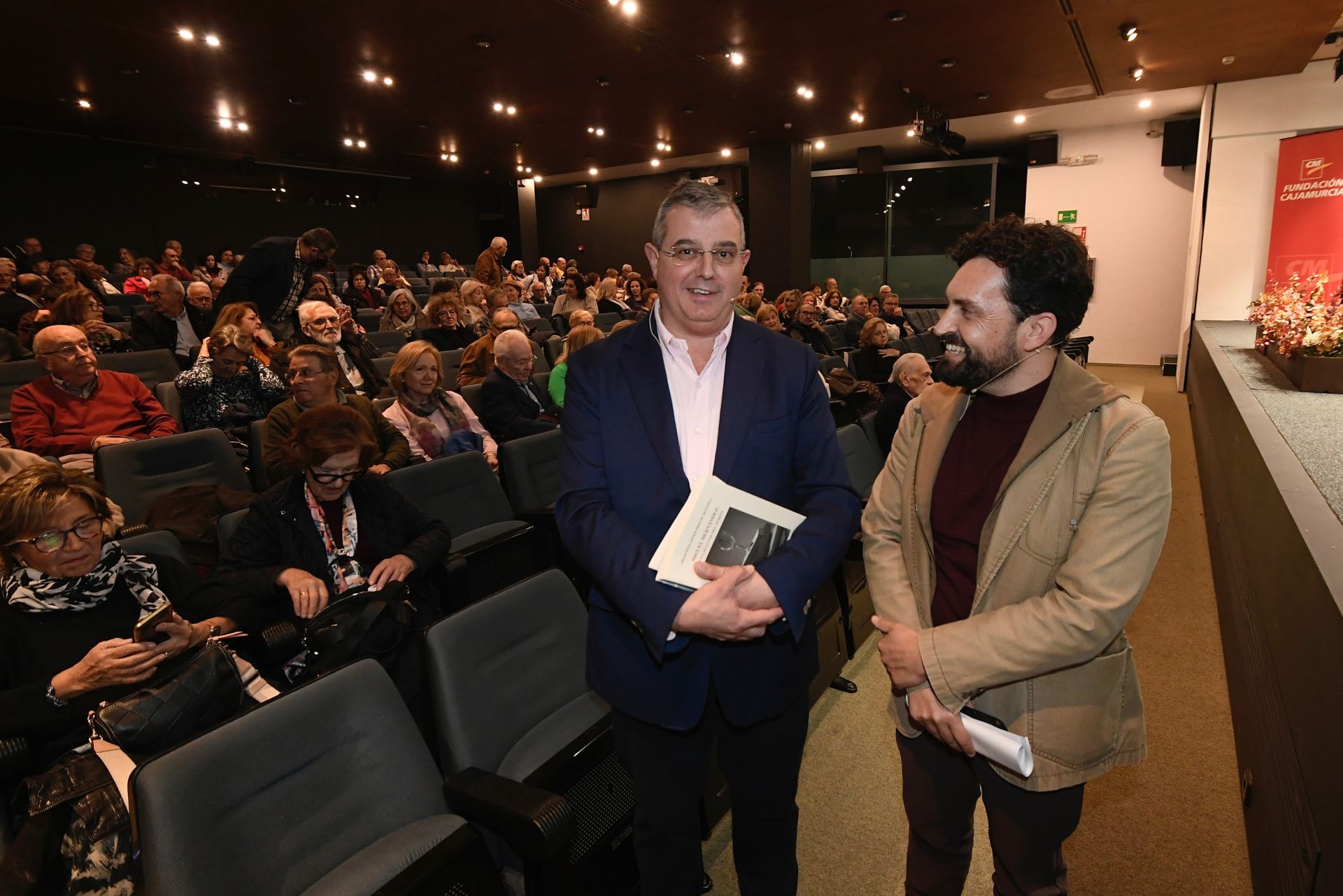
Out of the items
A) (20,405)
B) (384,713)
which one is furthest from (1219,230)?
(20,405)

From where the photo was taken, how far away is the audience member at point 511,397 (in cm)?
444

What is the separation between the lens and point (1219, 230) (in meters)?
8.88

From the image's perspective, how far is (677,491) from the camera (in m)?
1.29

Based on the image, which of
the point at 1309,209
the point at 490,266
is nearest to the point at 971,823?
the point at 490,266

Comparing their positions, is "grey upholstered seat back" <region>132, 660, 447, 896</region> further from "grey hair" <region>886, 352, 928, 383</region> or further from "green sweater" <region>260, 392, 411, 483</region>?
"grey hair" <region>886, 352, 928, 383</region>

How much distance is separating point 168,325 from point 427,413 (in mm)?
3319

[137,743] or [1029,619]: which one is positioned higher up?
[1029,619]

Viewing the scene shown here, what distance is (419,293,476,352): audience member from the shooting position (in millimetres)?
6285

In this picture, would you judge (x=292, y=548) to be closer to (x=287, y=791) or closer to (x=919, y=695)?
(x=287, y=791)

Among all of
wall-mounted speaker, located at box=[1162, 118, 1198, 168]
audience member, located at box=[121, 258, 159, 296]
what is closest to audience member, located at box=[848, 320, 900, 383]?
wall-mounted speaker, located at box=[1162, 118, 1198, 168]

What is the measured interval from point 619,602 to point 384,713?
700 mm

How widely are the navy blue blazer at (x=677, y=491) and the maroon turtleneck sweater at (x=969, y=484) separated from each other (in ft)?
0.58

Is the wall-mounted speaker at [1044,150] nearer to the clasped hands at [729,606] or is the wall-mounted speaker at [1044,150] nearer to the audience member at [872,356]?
the audience member at [872,356]

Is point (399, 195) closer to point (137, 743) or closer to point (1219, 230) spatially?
point (1219, 230)
